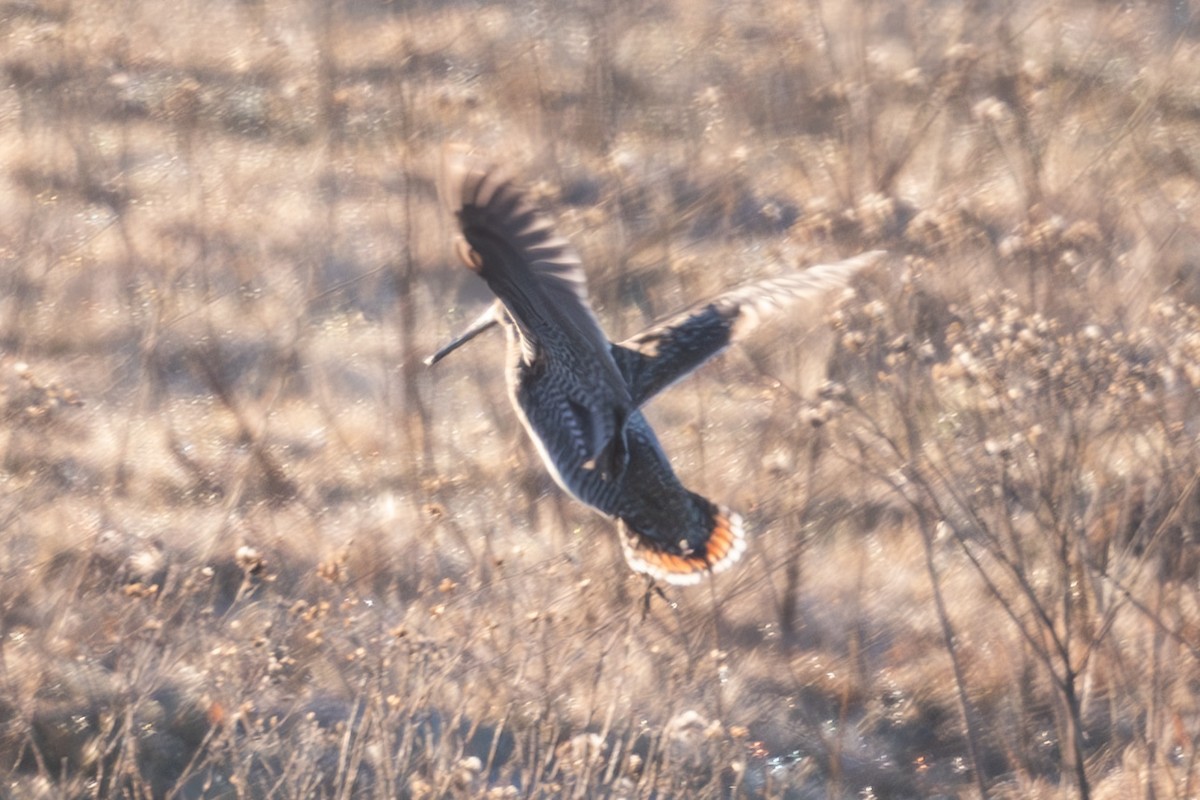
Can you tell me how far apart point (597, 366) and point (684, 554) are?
86cm

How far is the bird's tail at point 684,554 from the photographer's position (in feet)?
13.9

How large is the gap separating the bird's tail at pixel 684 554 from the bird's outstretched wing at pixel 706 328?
1.64 feet

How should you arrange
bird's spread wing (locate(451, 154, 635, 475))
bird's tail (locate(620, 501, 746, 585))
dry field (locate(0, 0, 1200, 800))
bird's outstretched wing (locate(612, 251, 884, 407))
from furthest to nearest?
dry field (locate(0, 0, 1200, 800)), bird's tail (locate(620, 501, 746, 585)), bird's outstretched wing (locate(612, 251, 884, 407)), bird's spread wing (locate(451, 154, 635, 475))

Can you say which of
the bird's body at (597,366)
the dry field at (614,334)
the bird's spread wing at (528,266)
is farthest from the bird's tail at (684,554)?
the bird's spread wing at (528,266)

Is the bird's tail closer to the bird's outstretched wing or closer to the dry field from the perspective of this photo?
the dry field

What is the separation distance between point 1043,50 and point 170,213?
3568 mm

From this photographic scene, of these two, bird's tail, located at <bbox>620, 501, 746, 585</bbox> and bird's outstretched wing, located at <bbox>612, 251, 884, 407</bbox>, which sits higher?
bird's outstretched wing, located at <bbox>612, 251, 884, 407</bbox>

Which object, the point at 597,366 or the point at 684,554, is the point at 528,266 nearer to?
the point at 597,366

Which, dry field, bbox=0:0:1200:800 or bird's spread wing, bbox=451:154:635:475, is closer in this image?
bird's spread wing, bbox=451:154:635:475

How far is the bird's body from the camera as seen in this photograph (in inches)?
124

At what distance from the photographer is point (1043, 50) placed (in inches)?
239

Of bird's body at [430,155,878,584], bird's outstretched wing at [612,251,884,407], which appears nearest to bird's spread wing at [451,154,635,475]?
bird's body at [430,155,878,584]

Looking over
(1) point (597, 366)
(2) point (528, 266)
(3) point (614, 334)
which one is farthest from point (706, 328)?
(3) point (614, 334)

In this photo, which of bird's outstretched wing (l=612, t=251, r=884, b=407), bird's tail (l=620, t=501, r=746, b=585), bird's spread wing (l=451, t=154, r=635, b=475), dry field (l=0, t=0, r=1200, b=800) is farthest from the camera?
dry field (l=0, t=0, r=1200, b=800)
